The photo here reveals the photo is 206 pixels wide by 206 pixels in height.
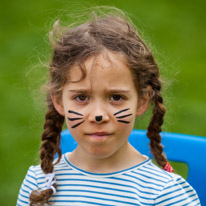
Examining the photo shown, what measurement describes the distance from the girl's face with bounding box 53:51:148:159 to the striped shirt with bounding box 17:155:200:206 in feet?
0.42

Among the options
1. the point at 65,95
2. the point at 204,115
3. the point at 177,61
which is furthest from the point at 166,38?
the point at 65,95

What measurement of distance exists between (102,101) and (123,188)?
351mm

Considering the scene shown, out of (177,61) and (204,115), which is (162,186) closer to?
(204,115)

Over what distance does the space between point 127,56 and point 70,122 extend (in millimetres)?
322

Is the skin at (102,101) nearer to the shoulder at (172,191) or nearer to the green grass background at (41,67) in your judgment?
the shoulder at (172,191)

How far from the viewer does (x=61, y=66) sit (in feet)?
6.29

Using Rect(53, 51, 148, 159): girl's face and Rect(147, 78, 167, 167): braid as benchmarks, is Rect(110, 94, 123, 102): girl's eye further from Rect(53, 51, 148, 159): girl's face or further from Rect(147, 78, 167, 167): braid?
Rect(147, 78, 167, 167): braid

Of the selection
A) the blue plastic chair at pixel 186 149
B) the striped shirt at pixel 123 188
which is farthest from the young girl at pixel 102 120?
the blue plastic chair at pixel 186 149

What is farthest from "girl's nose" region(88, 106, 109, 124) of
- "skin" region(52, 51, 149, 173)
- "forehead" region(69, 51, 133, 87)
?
"forehead" region(69, 51, 133, 87)

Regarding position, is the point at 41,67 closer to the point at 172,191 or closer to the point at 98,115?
the point at 98,115

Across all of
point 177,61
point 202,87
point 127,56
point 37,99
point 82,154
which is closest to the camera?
point 127,56

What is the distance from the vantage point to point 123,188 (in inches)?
74.9

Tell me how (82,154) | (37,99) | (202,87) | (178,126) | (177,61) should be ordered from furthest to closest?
(177,61) < (202,87) < (178,126) < (37,99) < (82,154)

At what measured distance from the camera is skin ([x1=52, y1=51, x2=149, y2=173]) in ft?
5.85
